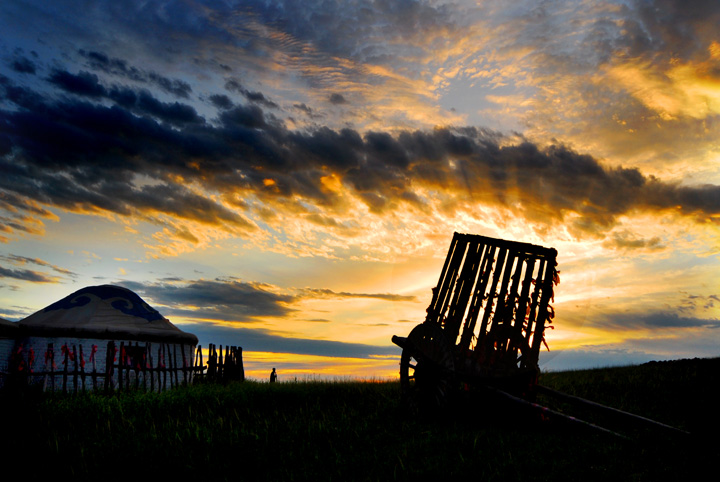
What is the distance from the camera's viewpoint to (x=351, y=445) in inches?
274

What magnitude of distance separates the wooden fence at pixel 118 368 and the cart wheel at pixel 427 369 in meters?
10.9

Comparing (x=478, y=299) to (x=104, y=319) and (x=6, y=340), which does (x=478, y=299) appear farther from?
(x=6, y=340)

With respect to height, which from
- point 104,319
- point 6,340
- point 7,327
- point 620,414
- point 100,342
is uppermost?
point 104,319

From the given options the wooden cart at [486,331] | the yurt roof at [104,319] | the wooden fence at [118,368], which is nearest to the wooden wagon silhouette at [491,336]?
the wooden cart at [486,331]

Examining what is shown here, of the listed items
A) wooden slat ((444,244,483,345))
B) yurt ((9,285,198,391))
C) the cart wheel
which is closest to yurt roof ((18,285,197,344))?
yurt ((9,285,198,391))

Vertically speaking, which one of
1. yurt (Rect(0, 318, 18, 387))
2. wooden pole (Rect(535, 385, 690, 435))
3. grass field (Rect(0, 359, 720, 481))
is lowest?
grass field (Rect(0, 359, 720, 481))

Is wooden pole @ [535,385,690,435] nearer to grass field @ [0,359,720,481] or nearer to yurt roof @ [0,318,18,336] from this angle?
grass field @ [0,359,720,481]

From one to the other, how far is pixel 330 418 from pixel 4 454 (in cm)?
510

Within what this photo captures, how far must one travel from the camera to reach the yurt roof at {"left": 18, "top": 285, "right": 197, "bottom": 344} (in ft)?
64.0

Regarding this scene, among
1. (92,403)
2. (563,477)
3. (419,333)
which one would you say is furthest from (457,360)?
(92,403)

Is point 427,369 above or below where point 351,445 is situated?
above

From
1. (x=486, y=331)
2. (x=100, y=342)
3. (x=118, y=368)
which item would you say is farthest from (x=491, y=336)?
(x=100, y=342)

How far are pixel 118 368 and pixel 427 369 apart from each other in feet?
41.3

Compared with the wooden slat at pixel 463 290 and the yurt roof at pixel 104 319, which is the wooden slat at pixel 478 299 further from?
the yurt roof at pixel 104 319
